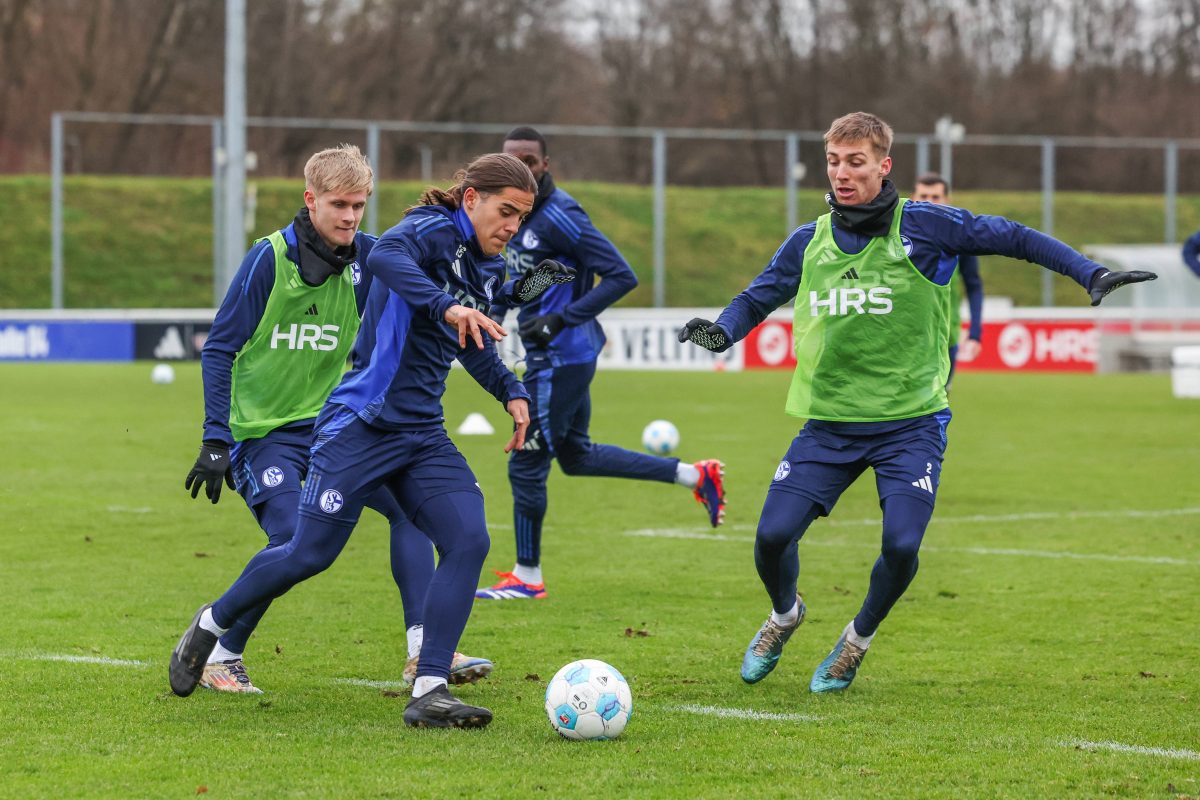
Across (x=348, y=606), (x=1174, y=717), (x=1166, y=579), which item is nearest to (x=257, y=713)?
(x=348, y=606)

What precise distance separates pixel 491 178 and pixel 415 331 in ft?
1.73

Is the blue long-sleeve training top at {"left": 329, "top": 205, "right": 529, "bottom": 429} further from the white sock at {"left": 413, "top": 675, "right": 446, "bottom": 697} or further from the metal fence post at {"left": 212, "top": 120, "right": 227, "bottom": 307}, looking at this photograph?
the metal fence post at {"left": 212, "top": 120, "right": 227, "bottom": 307}

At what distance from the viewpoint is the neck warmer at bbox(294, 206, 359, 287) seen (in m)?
5.68

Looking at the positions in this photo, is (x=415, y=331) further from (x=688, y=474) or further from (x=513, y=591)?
(x=688, y=474)

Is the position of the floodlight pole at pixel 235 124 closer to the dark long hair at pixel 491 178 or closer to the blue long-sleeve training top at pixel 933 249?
the blue long-sleeve training top at pixel 933 249

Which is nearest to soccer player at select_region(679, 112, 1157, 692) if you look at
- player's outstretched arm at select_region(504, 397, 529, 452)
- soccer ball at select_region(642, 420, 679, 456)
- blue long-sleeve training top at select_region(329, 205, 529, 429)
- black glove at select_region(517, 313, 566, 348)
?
player's outstretched arm at select_region(504, 397, 529, 452)

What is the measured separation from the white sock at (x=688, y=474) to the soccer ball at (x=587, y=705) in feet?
11.9

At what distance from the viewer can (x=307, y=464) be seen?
19.1 feet

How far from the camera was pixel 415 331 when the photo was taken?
528cm

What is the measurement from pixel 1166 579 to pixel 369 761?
4.96m

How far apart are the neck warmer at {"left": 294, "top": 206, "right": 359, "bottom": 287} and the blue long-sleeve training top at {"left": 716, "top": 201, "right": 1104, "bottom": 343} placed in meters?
1.31

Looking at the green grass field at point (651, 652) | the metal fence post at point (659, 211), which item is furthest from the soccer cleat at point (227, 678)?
the metal fence post at point (659, 211)

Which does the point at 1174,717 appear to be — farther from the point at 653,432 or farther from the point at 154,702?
the point at 653,432

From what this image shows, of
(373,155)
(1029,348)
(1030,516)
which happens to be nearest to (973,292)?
(1030,516)
